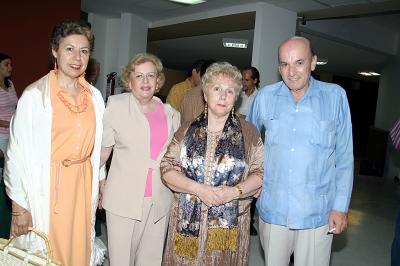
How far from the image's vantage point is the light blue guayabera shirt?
2.03m

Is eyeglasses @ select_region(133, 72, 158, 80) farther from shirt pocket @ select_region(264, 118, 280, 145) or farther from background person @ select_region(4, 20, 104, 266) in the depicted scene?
shirt pocket @ select_region(264, 118, 280, 145)

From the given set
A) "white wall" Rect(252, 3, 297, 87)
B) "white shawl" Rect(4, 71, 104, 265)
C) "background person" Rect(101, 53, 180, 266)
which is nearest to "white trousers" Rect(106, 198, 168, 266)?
"background person" Rect(101, 53, 180, 266)

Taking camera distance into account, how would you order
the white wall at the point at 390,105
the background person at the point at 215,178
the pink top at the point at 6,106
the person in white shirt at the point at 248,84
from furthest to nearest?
1. the white wall at the point at 390,105
2. the person in white shirt at the point at 248,84
3. the pink top at the point at 6,106
4. the background person at the point at 215,178

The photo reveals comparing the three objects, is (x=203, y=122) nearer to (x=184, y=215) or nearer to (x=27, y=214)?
(x=184, y=215)

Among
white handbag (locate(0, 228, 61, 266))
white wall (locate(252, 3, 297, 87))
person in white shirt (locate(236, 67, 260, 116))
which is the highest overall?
white wall (locate(252, 3, 297, 87))

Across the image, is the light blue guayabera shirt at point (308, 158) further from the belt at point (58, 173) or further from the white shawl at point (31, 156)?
the white shawl at point (31, 156)

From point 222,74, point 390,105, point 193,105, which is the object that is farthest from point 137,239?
point 390,105

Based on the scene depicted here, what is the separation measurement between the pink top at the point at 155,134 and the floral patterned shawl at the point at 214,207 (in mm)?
278

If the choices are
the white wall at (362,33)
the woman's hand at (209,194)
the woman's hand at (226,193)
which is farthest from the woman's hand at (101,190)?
the white wall at (362,33)

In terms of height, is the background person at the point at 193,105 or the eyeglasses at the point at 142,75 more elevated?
the eyeglasses at the point at 142,75

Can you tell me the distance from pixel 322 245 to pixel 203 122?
96cm

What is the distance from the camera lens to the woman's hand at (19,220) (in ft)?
6.31

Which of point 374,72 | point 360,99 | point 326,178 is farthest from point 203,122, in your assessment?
point 360,99

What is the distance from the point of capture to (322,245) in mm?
2082
